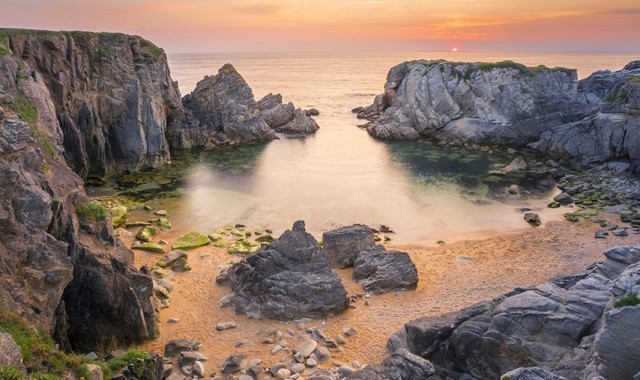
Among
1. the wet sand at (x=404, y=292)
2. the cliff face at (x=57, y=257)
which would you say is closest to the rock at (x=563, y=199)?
the wet sand at (x=404, y=292)

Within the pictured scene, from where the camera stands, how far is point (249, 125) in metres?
77.8

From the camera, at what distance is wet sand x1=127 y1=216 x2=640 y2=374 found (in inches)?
957

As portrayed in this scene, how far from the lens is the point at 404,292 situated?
29766mm

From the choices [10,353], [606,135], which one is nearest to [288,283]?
[10,353]

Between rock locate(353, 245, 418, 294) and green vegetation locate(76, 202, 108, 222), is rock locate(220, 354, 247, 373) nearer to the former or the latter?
green vegetation locate(76, 202, 108, 222)

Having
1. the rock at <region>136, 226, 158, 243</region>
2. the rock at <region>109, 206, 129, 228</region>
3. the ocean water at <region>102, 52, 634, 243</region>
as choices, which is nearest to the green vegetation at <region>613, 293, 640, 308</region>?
the ocean water at <region>102, 52, 634, 243</region>

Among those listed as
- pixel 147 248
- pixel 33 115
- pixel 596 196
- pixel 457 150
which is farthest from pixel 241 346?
pixel 457 150

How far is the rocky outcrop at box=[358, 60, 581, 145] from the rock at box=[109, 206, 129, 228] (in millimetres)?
51492

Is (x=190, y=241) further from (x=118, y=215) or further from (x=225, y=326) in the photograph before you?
(x=225, y=326)

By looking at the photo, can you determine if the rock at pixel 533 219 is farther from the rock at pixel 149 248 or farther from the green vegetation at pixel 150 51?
the green vegetation at pixel 150 51

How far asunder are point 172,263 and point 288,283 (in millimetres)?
9904

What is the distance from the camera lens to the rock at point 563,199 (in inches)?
1868

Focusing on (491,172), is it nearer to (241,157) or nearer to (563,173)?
(563,173)

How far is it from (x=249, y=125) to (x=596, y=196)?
51124mm
